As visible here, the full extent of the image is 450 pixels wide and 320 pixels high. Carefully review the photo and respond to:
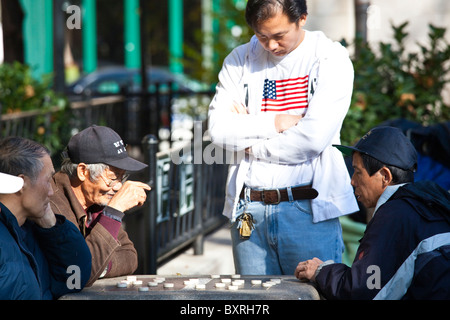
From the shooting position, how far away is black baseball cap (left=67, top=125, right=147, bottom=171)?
3.13 meters

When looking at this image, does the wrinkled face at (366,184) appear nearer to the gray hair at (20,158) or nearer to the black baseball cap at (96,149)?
→ the black baseball cap at (96,149)

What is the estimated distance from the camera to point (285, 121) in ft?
10.2

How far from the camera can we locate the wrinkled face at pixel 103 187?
316 cm

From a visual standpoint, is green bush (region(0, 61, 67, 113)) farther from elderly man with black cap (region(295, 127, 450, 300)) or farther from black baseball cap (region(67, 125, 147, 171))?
elderly man with black cap (region(295, 127, 450, 300))

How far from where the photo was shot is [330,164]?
3102 millimetres

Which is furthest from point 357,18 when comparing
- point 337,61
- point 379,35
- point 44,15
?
point 44,15

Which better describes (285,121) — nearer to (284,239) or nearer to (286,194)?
(286,194)

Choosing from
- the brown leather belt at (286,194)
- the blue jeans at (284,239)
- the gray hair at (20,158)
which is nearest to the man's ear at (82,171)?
the gray hair at (20,158)

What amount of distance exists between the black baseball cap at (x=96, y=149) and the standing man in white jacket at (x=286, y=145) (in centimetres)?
45

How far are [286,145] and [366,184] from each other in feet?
1.37

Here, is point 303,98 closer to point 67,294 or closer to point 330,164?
point 330,164

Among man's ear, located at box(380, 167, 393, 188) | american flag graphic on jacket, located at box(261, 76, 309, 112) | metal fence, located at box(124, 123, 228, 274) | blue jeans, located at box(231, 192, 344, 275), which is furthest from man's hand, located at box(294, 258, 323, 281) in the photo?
metal fence, located at box(124, 123, 228, 274)

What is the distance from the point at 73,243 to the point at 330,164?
3.90ft

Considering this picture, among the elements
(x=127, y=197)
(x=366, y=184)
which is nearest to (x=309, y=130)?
(x=366, y=184)
